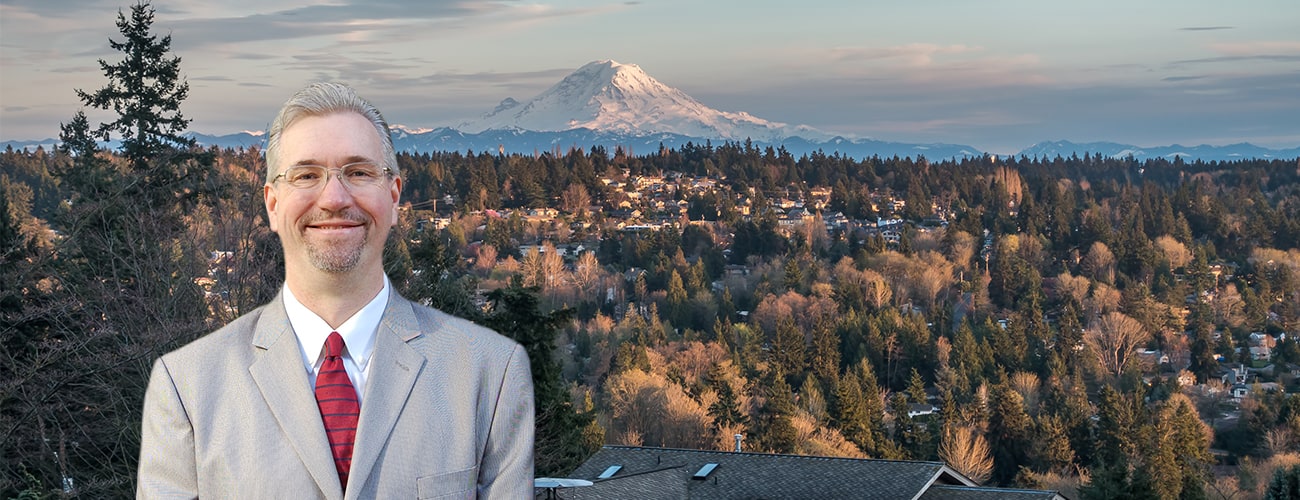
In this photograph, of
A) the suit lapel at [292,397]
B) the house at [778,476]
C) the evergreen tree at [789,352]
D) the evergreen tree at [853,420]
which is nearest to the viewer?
the suit lapel at [292,397]

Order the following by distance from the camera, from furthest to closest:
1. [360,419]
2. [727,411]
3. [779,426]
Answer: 1. [727,411]
2. [779,426]
3. [360,419]

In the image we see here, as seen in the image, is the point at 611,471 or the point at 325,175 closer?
the point at 325,175

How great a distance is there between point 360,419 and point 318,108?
51 centimetres

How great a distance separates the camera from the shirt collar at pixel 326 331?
235 centimetres

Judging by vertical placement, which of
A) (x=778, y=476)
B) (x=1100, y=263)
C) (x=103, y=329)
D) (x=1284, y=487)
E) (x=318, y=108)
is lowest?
(x=1100, y=263)

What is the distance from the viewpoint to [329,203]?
2.29 metres

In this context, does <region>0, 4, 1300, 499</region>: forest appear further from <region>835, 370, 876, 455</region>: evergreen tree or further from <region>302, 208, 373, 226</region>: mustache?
<region>302, 208, 373, 226</region>: mustache

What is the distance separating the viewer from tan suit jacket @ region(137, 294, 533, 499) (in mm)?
2268

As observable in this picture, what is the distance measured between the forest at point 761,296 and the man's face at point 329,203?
853 cm

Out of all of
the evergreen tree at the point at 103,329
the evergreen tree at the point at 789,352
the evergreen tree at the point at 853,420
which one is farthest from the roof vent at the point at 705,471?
the evergreen tree at the point at 789,352

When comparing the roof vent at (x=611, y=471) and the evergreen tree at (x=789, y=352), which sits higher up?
the roof vent at (x=611, y=471)

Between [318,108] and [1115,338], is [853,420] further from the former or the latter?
[318,108]

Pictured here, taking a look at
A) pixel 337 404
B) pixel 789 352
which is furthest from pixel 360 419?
pixel 789 352

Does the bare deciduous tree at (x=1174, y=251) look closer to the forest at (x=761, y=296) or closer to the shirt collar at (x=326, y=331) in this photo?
the forest at (x=761, y=296)
